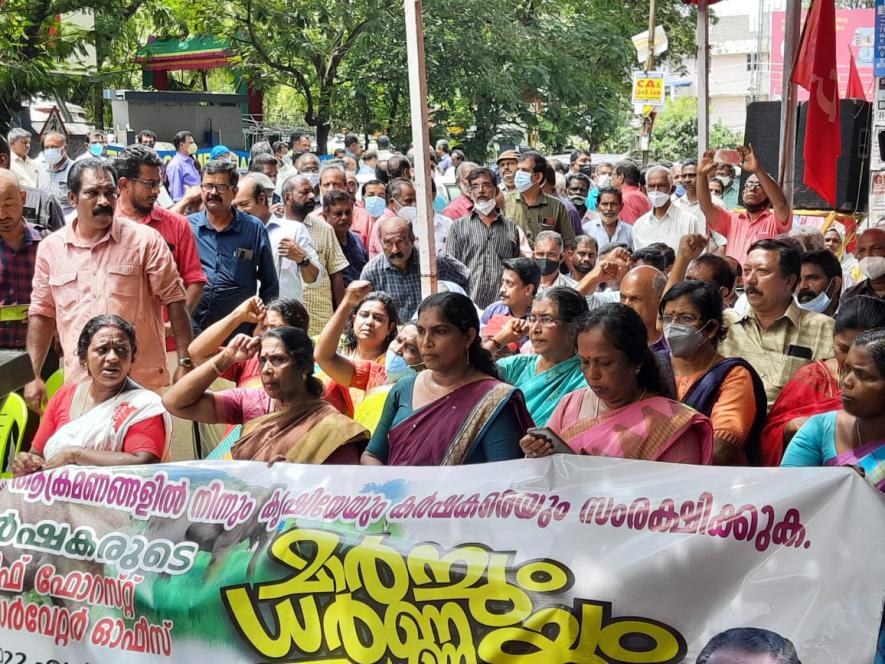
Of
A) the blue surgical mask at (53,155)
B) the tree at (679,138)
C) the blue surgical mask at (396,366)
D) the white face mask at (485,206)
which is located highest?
the blue surgical mask at (53,155)

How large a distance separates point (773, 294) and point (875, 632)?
86.2 inches

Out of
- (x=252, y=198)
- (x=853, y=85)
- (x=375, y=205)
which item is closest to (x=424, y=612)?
(x=252, y=198)

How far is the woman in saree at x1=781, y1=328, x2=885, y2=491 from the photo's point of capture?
147 inches

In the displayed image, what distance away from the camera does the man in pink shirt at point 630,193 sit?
1109 centimetres

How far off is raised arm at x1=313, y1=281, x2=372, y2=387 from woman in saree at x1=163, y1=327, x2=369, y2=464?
1.92 feet

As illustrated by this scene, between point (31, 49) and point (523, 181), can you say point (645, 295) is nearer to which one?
point (523, 181)

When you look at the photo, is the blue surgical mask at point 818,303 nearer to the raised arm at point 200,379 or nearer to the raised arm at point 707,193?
the raised arm at point 707,193

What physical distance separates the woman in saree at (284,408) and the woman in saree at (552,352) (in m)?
0.82

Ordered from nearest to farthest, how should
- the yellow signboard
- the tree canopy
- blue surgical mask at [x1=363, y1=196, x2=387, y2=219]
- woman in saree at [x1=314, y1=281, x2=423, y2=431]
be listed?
1. woman in saree at [x1=314, y1=281, x2=423, y2=431]
2. blue surgical mask at [x1=363, y1=196, x2=387, y2=219]
3. the yellow signboard
4. the tree canopy

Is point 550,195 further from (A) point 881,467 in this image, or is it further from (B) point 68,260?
(A) point 881,467

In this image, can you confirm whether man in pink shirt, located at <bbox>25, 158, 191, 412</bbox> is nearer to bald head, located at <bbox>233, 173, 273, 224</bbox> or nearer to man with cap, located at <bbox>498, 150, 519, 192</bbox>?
bald head, located at <bbox>233, 173, 273, 224</bbox>

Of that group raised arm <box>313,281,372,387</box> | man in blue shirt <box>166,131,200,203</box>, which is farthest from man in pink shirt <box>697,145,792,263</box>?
man in blue shirt <box>166,131,200,203</box>

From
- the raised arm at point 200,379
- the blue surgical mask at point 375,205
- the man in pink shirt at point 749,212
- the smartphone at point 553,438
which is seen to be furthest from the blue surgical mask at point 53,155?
the smartphone at point 553,438

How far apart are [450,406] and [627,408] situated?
2.03ft
